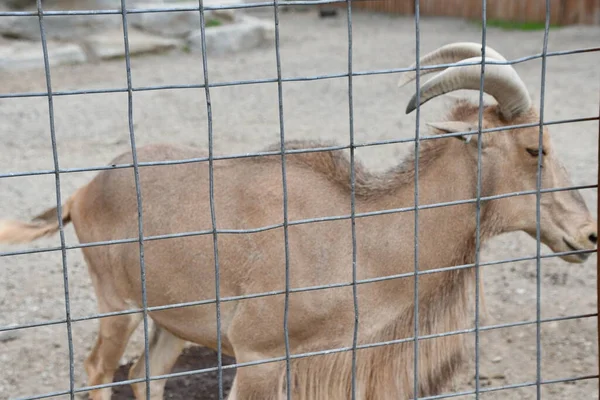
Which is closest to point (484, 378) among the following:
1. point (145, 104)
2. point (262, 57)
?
point (145, 104)

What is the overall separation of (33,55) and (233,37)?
2.90 metres

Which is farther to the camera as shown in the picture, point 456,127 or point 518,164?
point 518,164

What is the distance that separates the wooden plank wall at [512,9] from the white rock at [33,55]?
170 inches

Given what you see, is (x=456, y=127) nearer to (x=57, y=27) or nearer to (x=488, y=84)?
(x=488, y=84)

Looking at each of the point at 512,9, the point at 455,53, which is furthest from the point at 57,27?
the point at 455,53

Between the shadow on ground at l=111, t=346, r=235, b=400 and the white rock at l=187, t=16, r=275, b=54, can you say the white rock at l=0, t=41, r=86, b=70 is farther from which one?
the shadow on ground at l=111, t=346, r=235, b=400

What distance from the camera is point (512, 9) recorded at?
14.7 meters

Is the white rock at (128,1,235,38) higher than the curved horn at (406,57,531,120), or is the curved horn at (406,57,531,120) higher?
the curved horn at (406,57,531,120)

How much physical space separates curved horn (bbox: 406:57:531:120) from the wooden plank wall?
31.5 ft

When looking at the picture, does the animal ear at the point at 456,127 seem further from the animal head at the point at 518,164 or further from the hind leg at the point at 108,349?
the hind leg at the point at 108,349

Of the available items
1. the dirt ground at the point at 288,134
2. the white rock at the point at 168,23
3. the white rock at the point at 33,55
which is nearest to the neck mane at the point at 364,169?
the dirt ground at the point at 288,134

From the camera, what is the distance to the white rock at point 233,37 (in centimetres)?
1275

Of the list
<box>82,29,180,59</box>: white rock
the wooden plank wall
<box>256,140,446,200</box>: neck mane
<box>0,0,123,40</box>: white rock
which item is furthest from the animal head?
<box>0,0,123,40</box>: white rock

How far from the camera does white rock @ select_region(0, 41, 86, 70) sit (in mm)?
11484
